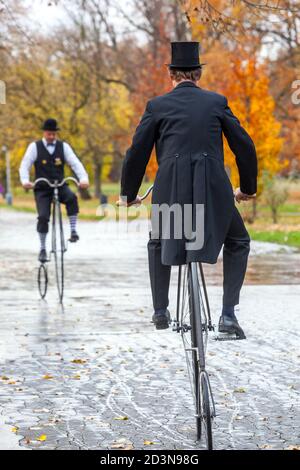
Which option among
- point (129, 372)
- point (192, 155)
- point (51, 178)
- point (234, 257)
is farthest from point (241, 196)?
point (51, 178)

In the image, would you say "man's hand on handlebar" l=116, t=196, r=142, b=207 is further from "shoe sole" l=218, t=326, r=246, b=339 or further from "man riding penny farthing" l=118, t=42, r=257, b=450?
"shoe sole" l=218, t=326, r=246, b=339

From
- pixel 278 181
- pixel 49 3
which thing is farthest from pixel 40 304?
pixel 278 181

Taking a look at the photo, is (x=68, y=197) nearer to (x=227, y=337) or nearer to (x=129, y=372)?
(x=129, y=372)

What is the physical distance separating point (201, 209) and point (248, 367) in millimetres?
2868

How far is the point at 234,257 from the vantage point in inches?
281

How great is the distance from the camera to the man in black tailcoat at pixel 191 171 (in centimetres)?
666

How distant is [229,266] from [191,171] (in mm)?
792

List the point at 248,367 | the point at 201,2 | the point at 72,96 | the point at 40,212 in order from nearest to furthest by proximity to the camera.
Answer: the point at 248,367
the point at 201,2
the point at 40,212
the point at 72,96

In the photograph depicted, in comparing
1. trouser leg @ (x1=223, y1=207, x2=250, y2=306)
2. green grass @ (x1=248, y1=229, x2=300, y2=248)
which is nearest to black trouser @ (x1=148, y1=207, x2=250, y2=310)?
trouser leg @ (x1=223, y1=207, x2=250, y2=306)

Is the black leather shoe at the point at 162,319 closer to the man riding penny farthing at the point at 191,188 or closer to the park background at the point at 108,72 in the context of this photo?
the man riding penny farthing at the point at 191,188

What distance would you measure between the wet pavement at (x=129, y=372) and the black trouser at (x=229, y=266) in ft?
2.49

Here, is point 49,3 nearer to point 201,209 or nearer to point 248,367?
point 248,367
